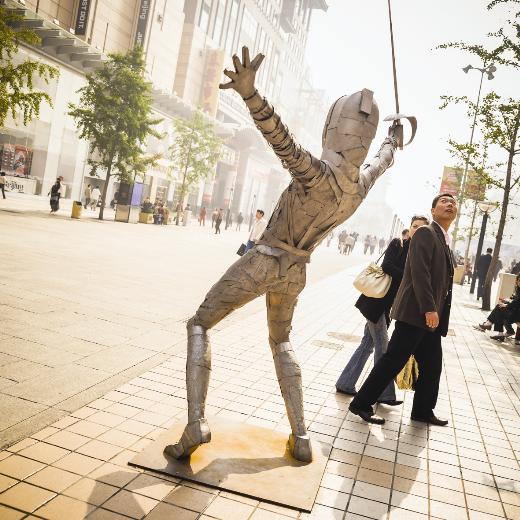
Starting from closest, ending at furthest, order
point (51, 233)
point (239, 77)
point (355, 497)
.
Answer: point (239, 77) → point (355, 497) → point (51, 233)

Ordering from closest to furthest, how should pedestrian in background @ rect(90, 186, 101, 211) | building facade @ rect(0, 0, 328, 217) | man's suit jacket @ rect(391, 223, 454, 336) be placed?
man's suit jacket @ rect(391, 223, 454, 336)
building facade @ rect(0, 0, 328, 217)
pedestrian in background @ rect(90, 186, 101, 211)

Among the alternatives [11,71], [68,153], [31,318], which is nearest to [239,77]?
[31,318]

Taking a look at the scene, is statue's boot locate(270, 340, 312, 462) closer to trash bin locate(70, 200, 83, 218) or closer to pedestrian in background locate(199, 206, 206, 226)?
trash bin locate(70, 200, 83, 218)

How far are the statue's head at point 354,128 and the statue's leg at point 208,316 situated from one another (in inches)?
32.3

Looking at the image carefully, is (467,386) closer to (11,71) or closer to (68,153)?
(11,71)

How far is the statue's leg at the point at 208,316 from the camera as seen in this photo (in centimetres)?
290

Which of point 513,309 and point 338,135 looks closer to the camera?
point 338,135

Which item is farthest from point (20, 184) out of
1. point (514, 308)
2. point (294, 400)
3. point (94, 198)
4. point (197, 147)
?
point (294, 400)

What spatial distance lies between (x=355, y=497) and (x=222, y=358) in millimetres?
2771

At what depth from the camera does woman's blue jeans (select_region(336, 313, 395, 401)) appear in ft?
15.6

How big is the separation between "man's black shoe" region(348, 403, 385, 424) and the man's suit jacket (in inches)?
33.8

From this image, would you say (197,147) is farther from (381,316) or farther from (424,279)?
(424,279)

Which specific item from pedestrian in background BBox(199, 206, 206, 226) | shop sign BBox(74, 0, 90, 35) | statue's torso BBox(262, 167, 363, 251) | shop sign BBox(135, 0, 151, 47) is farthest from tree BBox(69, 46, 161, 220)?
statue's torso BBox(262, 167, 363, 251)

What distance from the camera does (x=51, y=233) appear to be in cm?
1425
